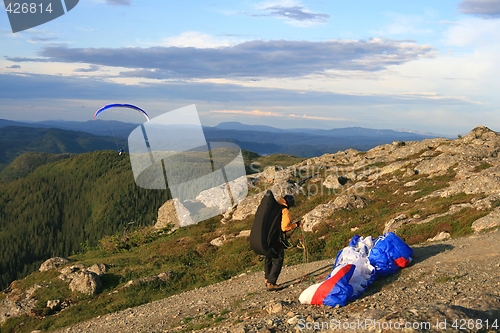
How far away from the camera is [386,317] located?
11203 mm

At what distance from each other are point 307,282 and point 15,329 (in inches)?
713

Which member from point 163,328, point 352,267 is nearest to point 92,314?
point 163,328

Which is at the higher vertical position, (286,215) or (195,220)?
(286,215)

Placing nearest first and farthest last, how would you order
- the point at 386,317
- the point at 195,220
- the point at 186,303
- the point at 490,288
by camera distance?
1. the point at 386,317
2. the point at 490,288
3. the point at 186,303
4. the point at 195,220

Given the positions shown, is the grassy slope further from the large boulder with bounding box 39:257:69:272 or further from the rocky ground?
the rocky ground

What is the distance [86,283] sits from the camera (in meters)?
28.7

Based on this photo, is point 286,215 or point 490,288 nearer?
point 490,288

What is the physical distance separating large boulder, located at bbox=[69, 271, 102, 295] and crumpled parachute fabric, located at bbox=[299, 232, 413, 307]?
18432 millimetres

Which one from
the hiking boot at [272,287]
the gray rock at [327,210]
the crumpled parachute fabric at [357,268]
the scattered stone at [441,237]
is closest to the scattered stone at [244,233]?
the gray rock at [327,210]

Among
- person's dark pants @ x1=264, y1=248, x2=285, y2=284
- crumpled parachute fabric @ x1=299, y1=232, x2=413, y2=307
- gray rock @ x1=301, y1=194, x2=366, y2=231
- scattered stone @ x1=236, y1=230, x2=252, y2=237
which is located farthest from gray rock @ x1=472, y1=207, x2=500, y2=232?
scattered stone @ x1=236, y1=230, x2=252, y2=237

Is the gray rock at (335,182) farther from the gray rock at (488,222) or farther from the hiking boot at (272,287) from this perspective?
the hiking boot at (272,287)

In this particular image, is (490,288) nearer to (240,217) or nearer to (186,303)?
(186,303)

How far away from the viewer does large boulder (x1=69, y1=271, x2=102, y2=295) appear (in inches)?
1121

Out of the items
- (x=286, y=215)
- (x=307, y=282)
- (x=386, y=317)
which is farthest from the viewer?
(x=307, y=282)
